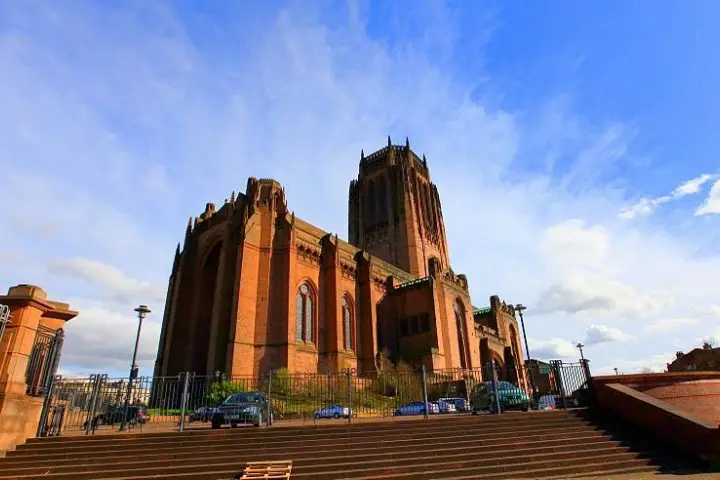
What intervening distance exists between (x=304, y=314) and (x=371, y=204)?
29.6 meters

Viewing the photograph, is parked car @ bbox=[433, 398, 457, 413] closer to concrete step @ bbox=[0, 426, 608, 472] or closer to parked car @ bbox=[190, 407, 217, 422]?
concrete step @ bbox=[0, 426, 608, 472]

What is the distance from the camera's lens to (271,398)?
17188mm

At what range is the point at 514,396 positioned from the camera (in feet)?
55.8

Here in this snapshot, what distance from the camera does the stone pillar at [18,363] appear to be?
10.1 metres

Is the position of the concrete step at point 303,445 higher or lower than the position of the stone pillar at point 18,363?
lower

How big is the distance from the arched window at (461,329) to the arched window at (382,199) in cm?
1808

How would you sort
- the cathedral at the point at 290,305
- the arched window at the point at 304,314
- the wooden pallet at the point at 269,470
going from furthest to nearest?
1. the arched window at the point at 304,314
2. the cathedral at the point at 290,305
3. the wooden pallet at the point at 269,470

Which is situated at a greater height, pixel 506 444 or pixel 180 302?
pixel 180 302

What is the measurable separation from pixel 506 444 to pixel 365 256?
2953cm

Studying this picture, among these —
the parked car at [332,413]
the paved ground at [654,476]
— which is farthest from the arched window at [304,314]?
the paved ground at [654,476]

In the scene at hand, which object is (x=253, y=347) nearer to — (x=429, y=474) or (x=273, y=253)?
(x=273, y=253)

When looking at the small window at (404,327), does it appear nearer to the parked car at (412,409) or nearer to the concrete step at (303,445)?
the parked car at (412,409)

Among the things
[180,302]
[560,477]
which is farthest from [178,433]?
[180,302]

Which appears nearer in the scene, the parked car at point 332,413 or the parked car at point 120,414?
the parked car at point 120,414
